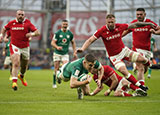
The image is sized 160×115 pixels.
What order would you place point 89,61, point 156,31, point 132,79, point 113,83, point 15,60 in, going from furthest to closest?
point 15,60, point 156,31, point 113,83, point 132,79, point 89,61

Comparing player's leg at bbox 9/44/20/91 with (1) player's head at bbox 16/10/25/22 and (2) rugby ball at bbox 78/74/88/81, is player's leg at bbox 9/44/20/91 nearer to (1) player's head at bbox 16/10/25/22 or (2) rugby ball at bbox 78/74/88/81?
(1) player's head at bbox 16/10/25/22

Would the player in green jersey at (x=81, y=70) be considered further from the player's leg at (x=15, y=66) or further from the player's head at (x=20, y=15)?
the player's head at (x=20, y=15)

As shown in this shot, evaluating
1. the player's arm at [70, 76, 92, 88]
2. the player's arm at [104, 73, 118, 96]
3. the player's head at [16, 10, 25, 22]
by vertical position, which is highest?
the player's head at [16, 10, 25, 22]

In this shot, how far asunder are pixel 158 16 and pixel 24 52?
21860 millimetres

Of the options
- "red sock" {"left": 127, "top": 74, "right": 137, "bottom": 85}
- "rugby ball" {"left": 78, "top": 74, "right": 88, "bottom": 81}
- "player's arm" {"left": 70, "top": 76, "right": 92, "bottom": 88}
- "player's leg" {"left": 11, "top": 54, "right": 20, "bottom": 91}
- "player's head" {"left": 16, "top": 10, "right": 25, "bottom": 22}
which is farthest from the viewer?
"player's head" {"left": 16, "top": 10, "right": 25, "bottom": 22}

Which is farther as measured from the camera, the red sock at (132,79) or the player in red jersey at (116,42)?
the player in red jersey at (116,42)

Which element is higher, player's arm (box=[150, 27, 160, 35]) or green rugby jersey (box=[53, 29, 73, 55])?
player's arm (box=[150, 27, 160, 35])

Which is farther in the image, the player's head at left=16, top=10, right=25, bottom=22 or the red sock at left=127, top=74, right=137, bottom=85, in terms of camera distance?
the player's head at left=16, top=10, right=25, bottom=22

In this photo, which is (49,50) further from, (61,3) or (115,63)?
(115,63)

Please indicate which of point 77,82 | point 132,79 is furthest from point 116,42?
point 77,82

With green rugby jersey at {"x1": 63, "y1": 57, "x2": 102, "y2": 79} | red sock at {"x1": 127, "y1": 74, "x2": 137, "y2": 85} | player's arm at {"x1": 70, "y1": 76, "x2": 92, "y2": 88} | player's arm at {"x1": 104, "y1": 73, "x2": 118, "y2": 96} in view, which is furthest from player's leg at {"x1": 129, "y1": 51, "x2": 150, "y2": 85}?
player's arm at {"x1": 70, "y1": 76, "x2": 92, "y2": 88}

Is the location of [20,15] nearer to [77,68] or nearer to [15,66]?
[15,66]

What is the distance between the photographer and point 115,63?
1016 cm

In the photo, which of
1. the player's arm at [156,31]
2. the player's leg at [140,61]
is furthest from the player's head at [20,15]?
the player's arm at [156,31]
